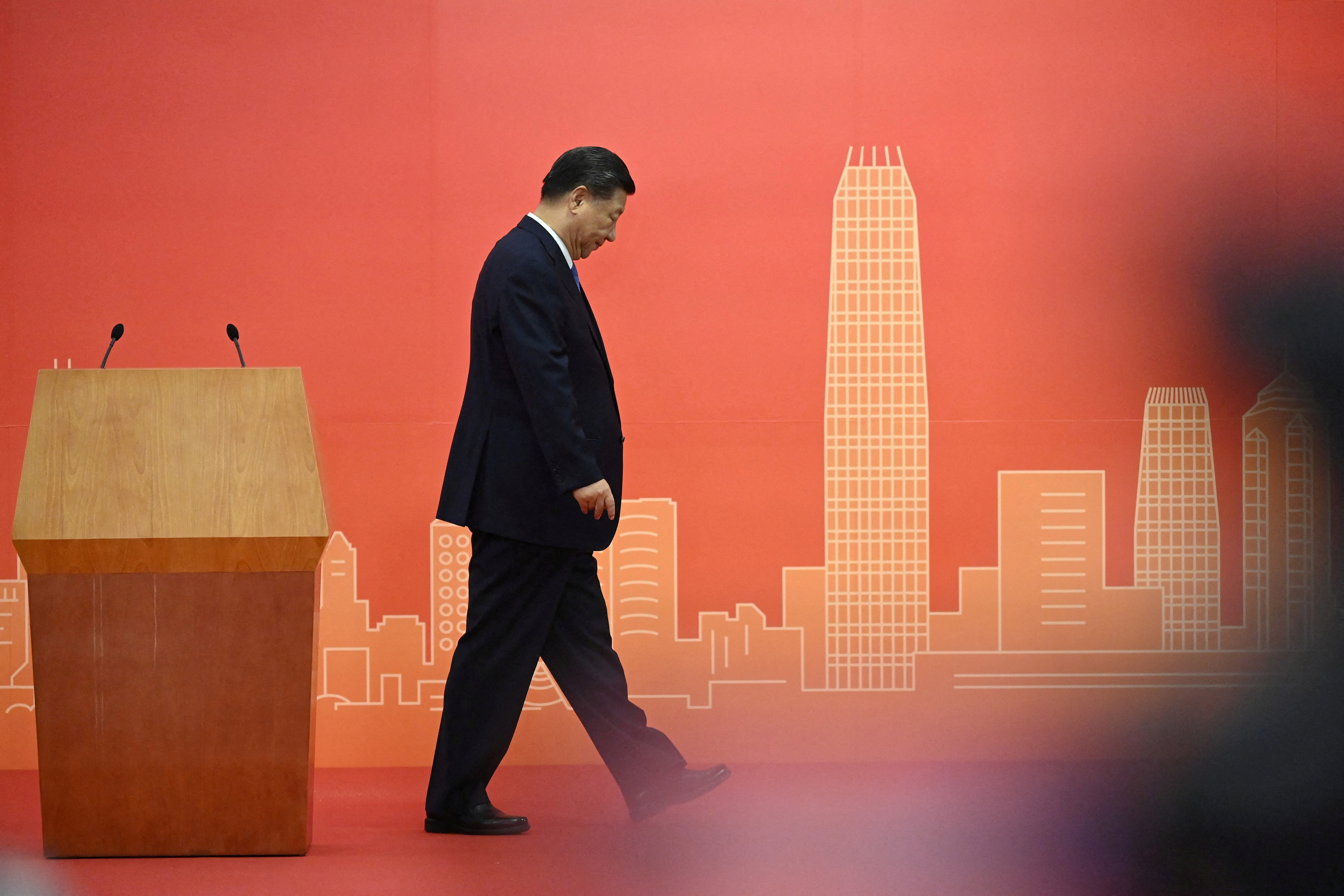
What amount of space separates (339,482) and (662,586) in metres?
0.75

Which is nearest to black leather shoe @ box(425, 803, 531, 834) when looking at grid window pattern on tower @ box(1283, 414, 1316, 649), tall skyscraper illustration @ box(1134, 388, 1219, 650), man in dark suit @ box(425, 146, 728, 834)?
man in dark suit @ box(425, 146, 728, 834)

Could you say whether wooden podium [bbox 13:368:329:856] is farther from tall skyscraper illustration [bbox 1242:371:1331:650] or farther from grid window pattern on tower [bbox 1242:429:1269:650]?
grid window pattern on tower [bbox 1242:429:1269:650]

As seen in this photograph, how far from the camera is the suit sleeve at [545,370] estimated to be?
190 centimetres

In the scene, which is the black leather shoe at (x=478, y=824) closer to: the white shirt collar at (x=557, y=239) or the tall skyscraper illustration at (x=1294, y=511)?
the white shirt collar at (x=557, y=239)

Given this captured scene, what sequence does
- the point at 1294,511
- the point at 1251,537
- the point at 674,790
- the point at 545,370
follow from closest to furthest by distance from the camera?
the point at 1294,511, the point at 545,370, the point at 674,790, the point at 1251,537

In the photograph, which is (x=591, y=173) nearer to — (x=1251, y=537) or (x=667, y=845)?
(x=667, y=845)

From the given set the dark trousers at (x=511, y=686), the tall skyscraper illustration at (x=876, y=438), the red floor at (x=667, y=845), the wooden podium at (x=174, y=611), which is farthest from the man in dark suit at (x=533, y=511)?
the tall skyscraper illustration at (x=876, y=438)

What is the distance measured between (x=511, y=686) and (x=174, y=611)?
56 centimetres

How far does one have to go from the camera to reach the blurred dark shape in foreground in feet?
2.14

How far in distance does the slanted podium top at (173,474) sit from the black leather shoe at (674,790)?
0.71 metres

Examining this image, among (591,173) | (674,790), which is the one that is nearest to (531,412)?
(591,173)

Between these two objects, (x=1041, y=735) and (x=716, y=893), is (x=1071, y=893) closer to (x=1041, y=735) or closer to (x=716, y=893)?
(x=716, y=893)

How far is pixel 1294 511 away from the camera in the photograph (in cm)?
59

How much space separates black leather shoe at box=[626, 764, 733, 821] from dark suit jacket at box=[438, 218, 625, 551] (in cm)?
43
